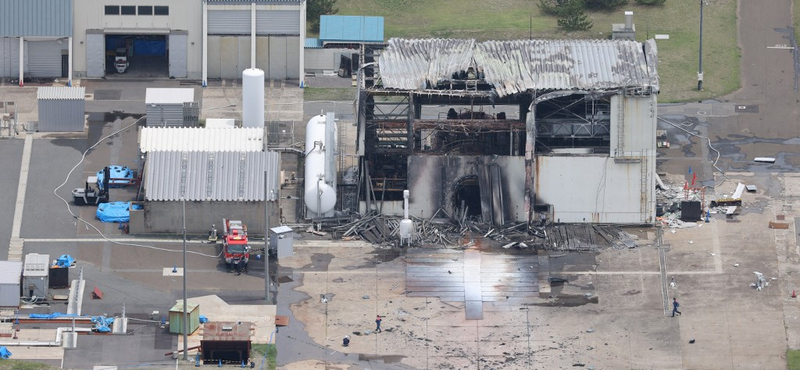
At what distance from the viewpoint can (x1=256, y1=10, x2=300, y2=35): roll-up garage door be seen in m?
174

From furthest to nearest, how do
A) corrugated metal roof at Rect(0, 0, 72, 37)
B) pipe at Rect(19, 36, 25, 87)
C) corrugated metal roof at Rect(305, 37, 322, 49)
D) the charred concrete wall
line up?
corrugated metal roof at Rect(305, 37, 322, 49) < pipe at Rect(19, 36, 25, 87) < corrugated metal roof at Rect(0, 0, 72, 37) < the charred concrete wall

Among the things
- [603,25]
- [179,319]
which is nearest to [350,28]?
[603,25]

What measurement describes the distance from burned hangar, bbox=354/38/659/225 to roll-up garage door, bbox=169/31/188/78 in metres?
22.5

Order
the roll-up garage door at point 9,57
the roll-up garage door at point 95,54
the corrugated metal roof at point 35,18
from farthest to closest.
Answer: the roll-up garage door at point 95,54 → the roll-up garage door at point 9,57 → the corrugated metal roof at point 35,18

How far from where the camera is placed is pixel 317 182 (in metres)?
153

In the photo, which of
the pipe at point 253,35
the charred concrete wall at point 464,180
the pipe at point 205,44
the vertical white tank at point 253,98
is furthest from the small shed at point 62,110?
the charred concrete wall at point 464,180

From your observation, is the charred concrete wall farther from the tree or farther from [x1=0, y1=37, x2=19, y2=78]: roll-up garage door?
[x1=0, y1=37, x2=19, y2=78]: roll-up garage door

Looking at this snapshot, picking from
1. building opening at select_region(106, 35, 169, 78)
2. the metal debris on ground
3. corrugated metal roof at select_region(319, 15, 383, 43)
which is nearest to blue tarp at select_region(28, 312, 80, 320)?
the metal debris on ground

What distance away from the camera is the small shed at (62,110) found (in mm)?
164000

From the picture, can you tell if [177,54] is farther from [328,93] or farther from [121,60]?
[328,93]

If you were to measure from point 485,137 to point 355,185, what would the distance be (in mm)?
9054

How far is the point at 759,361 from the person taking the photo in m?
136

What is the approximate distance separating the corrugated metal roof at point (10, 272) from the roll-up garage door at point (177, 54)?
3666 centimetres

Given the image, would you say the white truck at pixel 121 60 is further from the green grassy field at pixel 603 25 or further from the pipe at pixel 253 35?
the green grassy field at pixel 603 25
